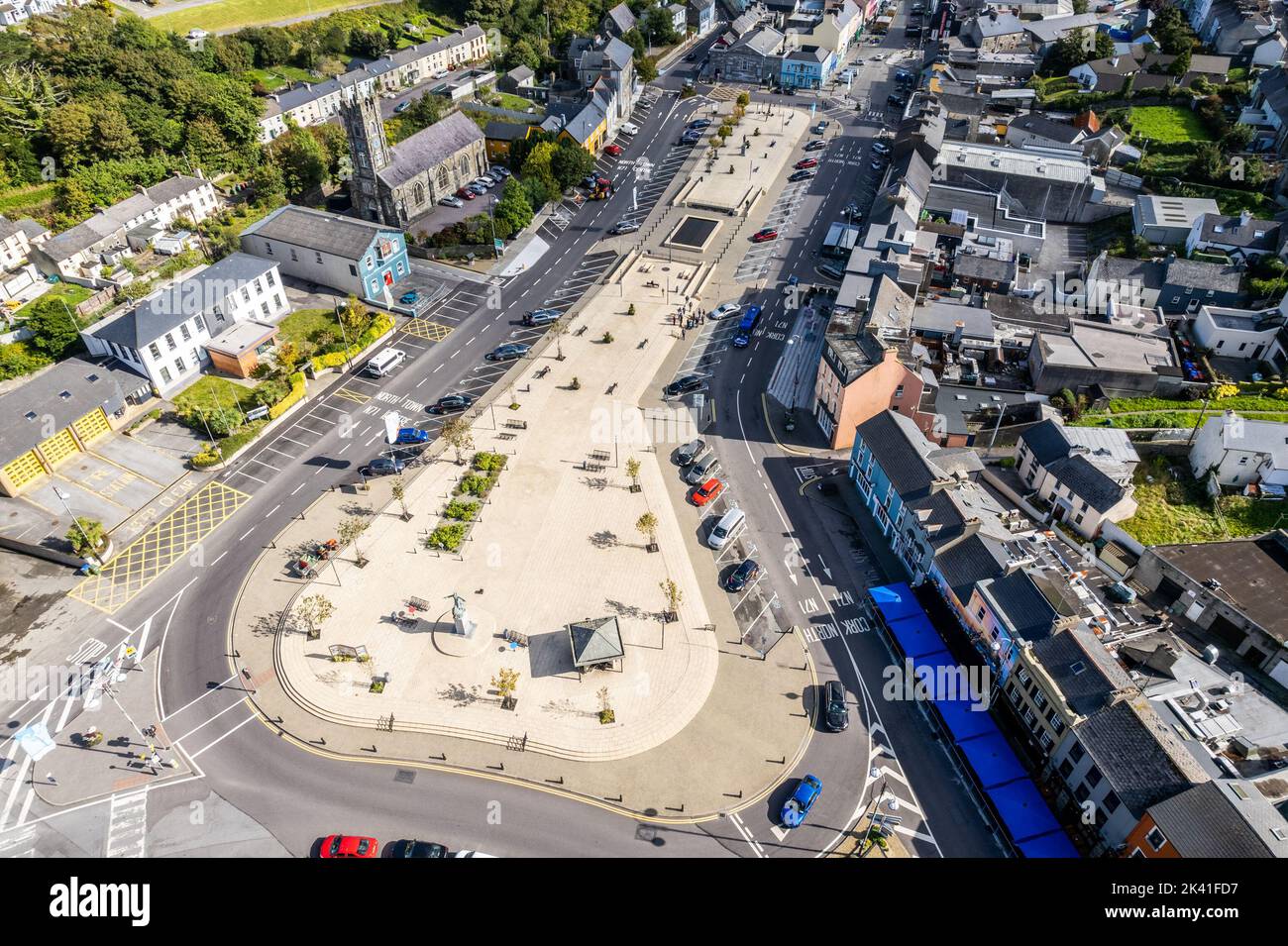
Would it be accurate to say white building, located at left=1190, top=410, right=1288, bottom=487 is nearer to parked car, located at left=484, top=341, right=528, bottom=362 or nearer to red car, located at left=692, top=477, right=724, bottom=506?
red car, located at left=692, top=477, right=724, bottom=506

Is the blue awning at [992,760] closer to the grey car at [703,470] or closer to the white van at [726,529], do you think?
the white van at [726,529]

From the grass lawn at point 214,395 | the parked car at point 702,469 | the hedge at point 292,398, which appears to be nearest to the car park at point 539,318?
the hedge at point 292,398

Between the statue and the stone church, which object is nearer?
the statue

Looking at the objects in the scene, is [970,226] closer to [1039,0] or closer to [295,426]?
[295,426]

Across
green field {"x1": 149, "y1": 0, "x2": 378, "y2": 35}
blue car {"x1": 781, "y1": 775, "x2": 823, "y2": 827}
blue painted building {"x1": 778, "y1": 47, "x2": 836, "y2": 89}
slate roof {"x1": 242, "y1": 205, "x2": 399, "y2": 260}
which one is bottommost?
blue car {"x1": 781, "y1": 775, "x2": 823, "y2": 827}

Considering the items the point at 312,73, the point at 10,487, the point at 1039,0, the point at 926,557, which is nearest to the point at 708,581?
the point at 926,557

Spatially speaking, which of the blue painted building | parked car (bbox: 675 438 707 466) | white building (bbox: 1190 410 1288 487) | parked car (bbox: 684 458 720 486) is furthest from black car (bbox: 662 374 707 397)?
the blue painted building
